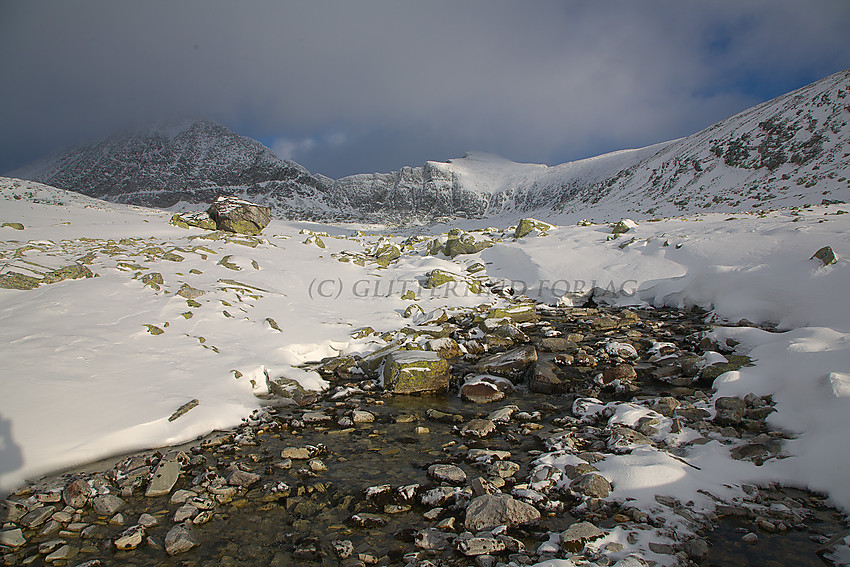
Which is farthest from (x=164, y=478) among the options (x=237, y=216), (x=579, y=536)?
(x=237, y=216)

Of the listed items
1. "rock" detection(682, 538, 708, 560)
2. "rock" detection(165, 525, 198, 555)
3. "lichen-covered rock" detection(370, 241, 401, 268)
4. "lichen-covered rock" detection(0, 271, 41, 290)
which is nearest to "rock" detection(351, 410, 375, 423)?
"rock" detection(165, 525, 198, 555)

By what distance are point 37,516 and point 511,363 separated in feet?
27.0

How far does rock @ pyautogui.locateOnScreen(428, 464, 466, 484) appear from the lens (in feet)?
16.5

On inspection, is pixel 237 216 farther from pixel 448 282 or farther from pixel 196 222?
pixel 448 282

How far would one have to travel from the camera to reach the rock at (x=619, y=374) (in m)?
8.08

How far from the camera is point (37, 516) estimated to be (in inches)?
164

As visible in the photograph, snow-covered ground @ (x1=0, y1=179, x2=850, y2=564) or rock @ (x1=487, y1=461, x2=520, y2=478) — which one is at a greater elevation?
snow-covered ground @ (x1=0, y1=179, x2=850, y2=564)

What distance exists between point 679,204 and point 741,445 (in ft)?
137

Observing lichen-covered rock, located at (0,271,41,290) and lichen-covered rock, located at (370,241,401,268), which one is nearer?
lichen-covered rock, located at (0,271,41,290)

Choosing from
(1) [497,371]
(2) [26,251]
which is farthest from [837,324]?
(2) [26,251]

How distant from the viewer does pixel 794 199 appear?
28.1 metres

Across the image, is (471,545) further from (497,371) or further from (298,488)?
(497,371)

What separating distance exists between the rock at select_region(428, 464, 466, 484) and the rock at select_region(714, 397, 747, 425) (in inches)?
164

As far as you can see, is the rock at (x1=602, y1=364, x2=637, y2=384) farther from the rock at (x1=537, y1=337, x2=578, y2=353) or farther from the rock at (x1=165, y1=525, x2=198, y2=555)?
the rock at (x1=165, y1=525, x2=198, y2=555)
